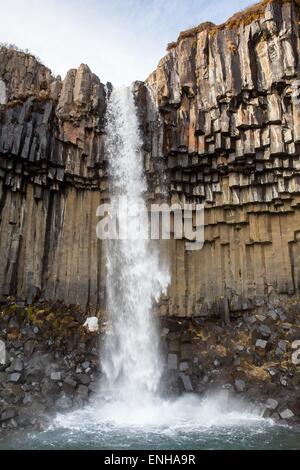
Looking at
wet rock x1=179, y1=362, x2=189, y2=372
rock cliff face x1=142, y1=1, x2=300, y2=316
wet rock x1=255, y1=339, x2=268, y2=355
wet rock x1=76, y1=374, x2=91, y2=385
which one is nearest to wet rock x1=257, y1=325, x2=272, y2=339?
wet rock x1=255, y1=339, x2=268, y2=355

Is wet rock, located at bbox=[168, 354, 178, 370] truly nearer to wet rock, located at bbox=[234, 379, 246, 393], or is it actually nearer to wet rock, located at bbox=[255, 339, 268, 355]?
wet rock, located at bbox=[234, 379, 246, 393]

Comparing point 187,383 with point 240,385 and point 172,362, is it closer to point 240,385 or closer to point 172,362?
point 172,362

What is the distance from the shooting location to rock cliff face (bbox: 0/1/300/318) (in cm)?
1741

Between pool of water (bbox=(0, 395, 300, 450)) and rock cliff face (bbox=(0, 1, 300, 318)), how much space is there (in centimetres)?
458

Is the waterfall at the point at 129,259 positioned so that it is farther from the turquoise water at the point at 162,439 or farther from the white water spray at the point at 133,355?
the turquoise water at the point at 162,439

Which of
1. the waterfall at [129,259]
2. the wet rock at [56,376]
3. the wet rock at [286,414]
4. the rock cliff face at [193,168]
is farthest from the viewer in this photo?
the rock cliff face at [193,168]

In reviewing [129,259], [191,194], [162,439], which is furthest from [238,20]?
[162,439]

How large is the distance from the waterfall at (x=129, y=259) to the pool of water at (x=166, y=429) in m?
2.84

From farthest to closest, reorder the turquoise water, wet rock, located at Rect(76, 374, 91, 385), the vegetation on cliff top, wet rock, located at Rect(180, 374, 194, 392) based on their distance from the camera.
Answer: the vegetation on cliff top, wet rock, located at Rect(180, 374, 194, 392), wet rock, located at Rect(76, 374, 91, 385), the turquoise water

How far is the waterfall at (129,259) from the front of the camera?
17281mm

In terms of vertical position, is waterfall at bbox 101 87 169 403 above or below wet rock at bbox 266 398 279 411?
above

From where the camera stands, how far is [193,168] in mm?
18406

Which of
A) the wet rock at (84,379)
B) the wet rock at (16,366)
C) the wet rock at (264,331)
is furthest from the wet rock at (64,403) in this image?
the wet rock at (264,331)
